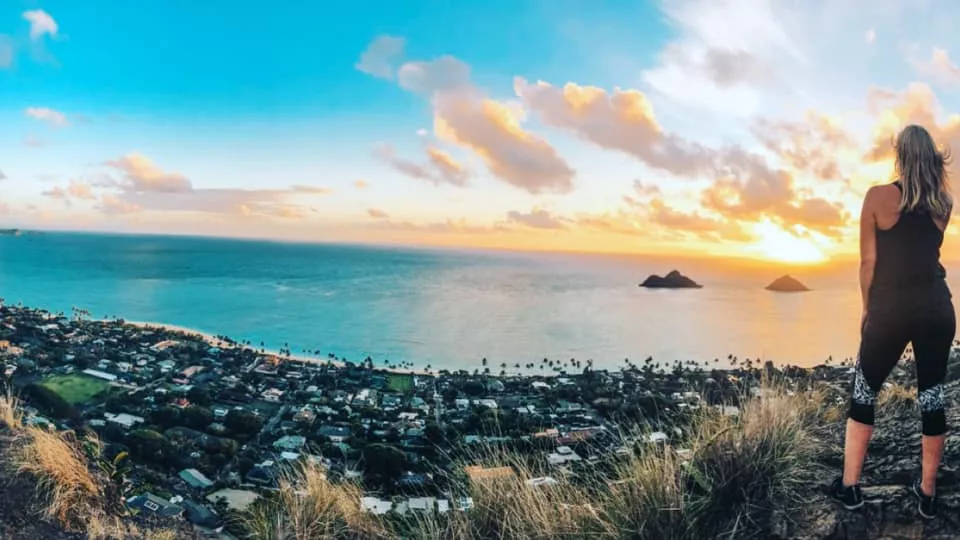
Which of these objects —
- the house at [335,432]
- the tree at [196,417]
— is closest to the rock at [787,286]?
the house at [335,432]

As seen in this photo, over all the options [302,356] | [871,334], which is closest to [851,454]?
[871,334]

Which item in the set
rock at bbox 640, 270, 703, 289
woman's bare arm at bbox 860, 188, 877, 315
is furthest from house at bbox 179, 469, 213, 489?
rock at bbox 640, 270, 703, 289

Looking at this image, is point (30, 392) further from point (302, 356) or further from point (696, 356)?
point (696, 356)

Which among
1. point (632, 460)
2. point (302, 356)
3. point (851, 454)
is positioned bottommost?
point (302, 356)

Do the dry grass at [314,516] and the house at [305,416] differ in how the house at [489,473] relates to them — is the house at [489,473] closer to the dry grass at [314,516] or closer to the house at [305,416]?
the dry grass at [314,516]

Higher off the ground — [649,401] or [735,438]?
[735,438]

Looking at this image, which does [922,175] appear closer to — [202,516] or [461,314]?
[202,516]

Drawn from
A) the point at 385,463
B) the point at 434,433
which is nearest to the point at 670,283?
the point at 434,433
